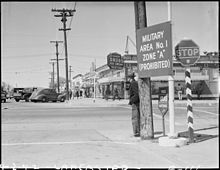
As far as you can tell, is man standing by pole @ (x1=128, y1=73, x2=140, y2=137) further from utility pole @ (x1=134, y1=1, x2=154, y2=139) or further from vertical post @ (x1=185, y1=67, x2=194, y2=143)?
vertical post @ (x1=185, y1=67, x2=194, y2=143)

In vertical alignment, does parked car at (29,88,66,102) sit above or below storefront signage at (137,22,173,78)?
below

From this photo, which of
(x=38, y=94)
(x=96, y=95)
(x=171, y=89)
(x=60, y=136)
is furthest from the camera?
(x=38, y=94)

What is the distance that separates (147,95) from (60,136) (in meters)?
A: 2.89

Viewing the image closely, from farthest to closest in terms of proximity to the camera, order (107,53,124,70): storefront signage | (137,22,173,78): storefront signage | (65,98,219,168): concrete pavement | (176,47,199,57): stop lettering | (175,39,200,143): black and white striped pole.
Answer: (107,53,124,70): storefront signage < (137,22,173,78): storefront signage < (176,47,199,57): stop lettering < (175,39,200,143): black and white striped pole < (65,98,219,168): concrete pavement

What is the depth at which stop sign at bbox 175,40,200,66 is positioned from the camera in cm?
728

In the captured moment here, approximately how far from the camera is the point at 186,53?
295 inches

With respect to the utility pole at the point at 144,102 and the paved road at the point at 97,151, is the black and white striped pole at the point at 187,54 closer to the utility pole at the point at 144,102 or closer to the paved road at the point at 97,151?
the utility pole at the point at 144,102

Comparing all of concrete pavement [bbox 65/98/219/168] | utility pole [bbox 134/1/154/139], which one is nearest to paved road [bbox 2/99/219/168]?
concrete pavement [bbox 65/98/219/168]

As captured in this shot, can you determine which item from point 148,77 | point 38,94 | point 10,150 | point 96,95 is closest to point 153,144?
point 148,77

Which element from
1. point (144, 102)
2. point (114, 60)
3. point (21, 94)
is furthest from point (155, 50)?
point (21, 94)

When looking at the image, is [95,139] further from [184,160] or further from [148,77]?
[184,160]

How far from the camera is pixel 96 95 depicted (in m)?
26.3

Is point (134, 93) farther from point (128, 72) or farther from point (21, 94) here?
point (21, 94)

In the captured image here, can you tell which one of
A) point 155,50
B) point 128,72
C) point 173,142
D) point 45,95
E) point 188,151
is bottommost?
point 188,151
